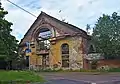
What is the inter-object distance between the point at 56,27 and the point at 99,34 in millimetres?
8361

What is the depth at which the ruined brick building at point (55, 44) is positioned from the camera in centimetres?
4019

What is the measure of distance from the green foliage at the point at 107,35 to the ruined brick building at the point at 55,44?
333 cm

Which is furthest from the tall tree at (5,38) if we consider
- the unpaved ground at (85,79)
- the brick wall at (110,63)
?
the brick wall at (110,63)

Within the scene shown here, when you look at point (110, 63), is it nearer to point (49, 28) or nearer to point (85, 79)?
point (49, 28)

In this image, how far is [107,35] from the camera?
36094mm

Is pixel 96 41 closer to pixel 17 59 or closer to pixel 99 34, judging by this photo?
pixel 99 34

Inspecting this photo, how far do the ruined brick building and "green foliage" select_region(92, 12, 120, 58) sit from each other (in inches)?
131

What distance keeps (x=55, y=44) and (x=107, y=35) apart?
10187 millimetres

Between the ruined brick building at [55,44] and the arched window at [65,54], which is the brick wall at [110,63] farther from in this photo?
the arched window at [65,54]

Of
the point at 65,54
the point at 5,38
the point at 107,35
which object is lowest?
the point at 65,54

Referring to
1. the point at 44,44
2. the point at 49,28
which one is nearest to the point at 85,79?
the point at 49,28

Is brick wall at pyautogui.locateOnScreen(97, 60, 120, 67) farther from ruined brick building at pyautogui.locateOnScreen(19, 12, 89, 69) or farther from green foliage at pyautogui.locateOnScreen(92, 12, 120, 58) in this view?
ruined brick building at pyautogui.locateOnScreen(19, 12, 89, 69)

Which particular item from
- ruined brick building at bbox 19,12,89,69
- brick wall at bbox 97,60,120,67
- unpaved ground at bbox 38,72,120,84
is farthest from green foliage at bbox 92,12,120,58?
unpaved ground at bbox 38,72,120,84

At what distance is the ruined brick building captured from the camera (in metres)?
40.2
